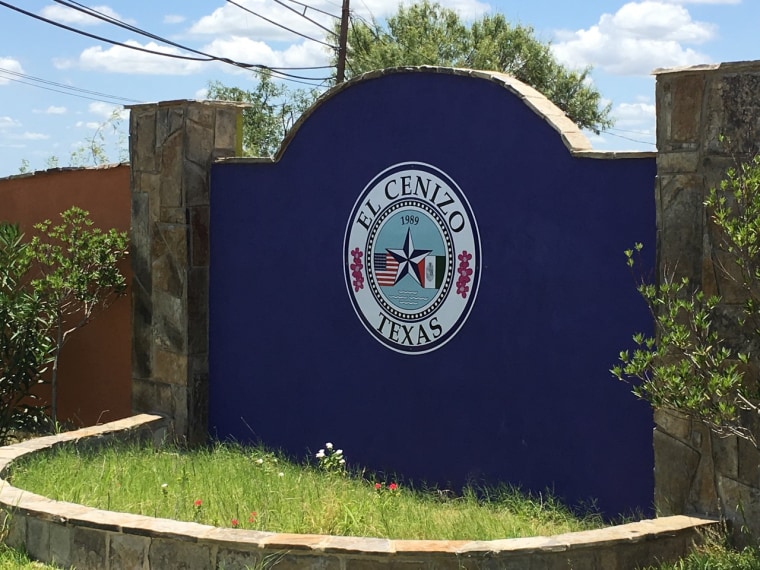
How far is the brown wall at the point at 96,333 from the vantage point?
10.2 m

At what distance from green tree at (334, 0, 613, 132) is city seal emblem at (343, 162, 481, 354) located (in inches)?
1067

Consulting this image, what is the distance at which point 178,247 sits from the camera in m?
9.22

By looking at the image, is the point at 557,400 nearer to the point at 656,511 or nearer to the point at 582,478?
the point at 582,478

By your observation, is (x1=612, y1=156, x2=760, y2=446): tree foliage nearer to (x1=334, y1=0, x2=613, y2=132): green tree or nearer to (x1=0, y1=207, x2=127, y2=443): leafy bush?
(x1=0, y1=207, x2=127, y2=443): leafy bush

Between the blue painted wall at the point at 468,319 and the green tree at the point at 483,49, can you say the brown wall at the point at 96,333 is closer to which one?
the blue painted wall at the point at 468,319

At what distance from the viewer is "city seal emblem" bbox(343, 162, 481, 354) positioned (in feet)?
24.7

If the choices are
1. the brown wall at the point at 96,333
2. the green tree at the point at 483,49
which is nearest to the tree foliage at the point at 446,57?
the green tree at the point at 483,49

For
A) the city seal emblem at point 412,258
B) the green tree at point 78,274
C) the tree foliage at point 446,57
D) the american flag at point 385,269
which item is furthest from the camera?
the tree foliage at point 446,57

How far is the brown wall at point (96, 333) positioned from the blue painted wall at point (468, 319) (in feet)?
4.62

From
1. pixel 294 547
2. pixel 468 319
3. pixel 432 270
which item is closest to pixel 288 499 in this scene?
pixel 294 547

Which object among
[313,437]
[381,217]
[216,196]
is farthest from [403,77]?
[313,437]

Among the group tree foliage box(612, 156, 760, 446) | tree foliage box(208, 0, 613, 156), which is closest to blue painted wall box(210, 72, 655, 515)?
tree foliage box(612, 156, 760, 446)

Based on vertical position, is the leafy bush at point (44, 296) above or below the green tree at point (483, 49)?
below

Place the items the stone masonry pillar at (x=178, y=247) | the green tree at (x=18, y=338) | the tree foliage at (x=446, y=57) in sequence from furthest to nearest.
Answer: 1. the tree foliage at (x=446, y=57)
2. the green tree at (x=18, y=338)
3. the stone masonry pillar at (x=178, y=247)
